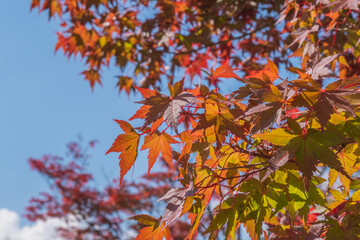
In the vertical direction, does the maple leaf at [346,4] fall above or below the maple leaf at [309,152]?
above

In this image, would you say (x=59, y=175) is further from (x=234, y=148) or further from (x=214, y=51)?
(x=234, y=148)

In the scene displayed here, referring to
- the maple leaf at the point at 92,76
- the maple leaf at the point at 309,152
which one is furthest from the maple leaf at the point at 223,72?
the maple leaf at the point at 92,76

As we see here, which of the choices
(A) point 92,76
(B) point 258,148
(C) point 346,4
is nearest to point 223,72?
(B) point 258,148

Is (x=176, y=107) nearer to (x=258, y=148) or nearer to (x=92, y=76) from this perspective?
(x=258, y=148)

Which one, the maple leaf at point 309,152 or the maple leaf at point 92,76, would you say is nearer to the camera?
the maple leaf at point 309,152

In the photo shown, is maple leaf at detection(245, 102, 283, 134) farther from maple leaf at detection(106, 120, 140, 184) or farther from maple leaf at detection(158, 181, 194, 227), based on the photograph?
maple leaf at detection(106, 120, 140, 184)

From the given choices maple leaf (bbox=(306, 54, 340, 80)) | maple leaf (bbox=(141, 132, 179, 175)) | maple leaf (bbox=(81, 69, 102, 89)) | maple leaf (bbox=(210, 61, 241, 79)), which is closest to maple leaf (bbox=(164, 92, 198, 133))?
maple leaf (bbox=(141, 132, 179, 175))

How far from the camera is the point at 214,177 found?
1.26 meters

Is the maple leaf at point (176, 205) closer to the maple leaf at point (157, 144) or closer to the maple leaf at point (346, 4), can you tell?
the maple leaf at point (157, 144)

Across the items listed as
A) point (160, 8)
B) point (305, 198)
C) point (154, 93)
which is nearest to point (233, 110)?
point (154, 93)

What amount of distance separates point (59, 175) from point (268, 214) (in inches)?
354

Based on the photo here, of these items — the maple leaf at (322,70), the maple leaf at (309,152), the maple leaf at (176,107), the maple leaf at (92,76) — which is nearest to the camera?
the maple leaf at (309,152)

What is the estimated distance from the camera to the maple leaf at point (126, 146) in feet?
4.01

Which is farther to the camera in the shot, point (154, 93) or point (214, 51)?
point (214, 51)
